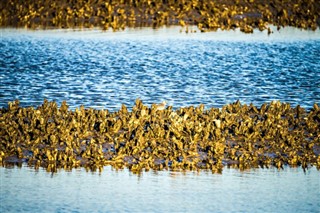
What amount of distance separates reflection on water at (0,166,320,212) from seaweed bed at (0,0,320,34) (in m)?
23.8

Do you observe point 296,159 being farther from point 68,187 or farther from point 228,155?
point 68,187

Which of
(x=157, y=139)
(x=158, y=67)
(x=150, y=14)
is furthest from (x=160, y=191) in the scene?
(x=150, y=14)

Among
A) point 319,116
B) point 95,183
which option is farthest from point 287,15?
point 95,183

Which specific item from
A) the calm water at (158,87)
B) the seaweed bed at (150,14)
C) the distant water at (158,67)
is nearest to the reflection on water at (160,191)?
the calm water at (158,87)

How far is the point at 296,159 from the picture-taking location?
18.2 metres

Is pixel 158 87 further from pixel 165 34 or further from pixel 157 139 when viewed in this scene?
pixel 165 34

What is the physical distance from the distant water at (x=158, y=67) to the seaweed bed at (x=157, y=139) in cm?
335

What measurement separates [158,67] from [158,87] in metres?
4.32

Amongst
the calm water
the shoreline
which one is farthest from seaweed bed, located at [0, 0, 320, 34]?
the calm water

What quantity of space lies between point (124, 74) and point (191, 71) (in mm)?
2499

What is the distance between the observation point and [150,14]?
4206cm

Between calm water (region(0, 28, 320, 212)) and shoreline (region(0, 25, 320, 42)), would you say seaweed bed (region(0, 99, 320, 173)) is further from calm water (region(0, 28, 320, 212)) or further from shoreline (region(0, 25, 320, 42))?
shoreline (region(0, 25, 320, 42))

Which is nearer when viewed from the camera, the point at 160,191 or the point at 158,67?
the point at 160,191

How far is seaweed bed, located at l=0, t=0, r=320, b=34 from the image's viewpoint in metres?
41.4
